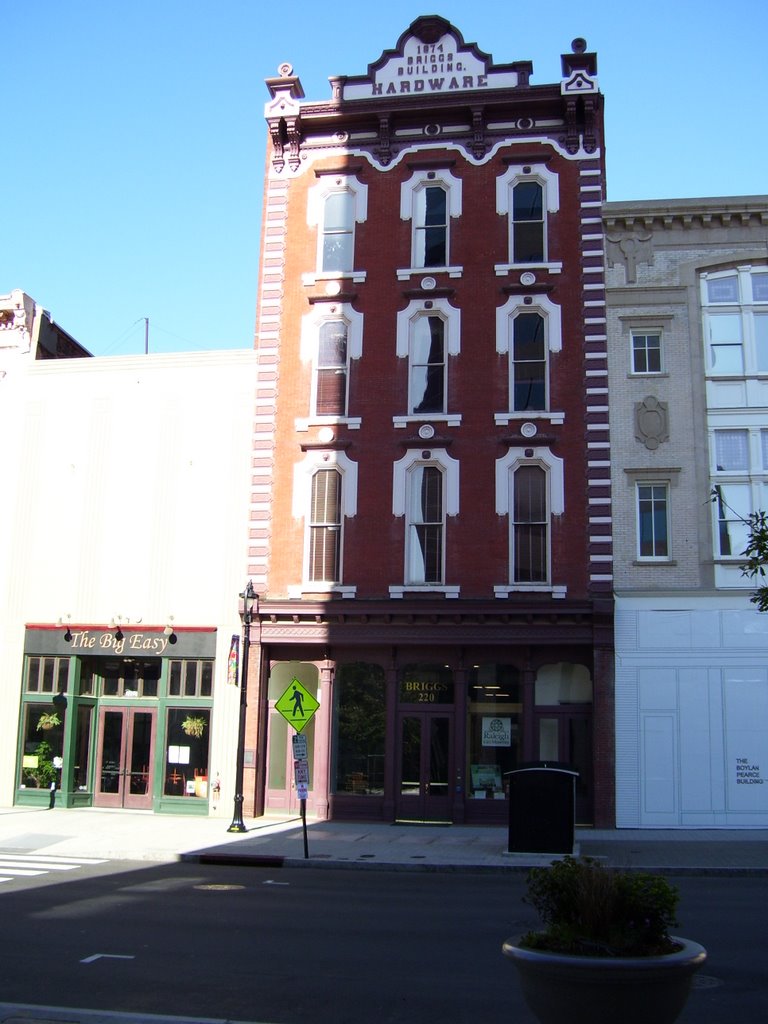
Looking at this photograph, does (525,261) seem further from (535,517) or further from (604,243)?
(535,517)

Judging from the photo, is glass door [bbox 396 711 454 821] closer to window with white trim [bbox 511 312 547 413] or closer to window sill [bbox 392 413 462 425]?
window sill [bbox 392 413 462 425]

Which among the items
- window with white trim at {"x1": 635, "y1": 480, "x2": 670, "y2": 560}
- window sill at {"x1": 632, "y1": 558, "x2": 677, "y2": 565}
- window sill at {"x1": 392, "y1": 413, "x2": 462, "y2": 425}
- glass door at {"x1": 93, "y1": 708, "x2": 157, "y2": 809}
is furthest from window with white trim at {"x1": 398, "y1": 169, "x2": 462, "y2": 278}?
glass door at {"x1": 93, "y1": 708, "x2": 157, "y2": 809}

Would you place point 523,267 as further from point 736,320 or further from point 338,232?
point 736,320

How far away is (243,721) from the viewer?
23672 millimetres

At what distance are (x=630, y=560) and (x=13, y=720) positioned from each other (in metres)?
16.3

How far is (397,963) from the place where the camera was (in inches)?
418

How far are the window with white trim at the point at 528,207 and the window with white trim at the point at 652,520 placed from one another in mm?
6559

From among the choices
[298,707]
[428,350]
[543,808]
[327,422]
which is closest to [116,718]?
[298,707]

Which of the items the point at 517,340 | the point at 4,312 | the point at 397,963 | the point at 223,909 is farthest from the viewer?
the point at 4,312

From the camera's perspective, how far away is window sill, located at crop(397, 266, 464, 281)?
27641 mm

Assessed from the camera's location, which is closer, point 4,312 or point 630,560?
point 630,560

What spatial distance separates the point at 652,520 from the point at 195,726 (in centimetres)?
1245

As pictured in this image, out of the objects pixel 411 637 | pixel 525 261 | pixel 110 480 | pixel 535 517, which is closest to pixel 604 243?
pixel 525 261

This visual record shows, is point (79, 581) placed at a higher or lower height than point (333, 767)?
higher
